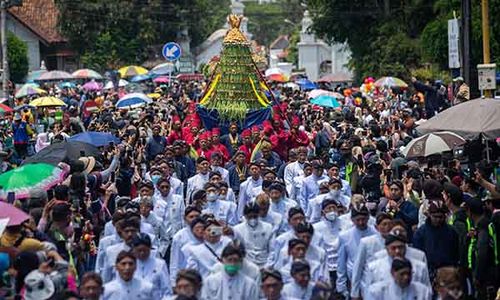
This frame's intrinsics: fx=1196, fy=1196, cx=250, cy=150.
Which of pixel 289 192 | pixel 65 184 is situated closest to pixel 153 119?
pixel 289 192

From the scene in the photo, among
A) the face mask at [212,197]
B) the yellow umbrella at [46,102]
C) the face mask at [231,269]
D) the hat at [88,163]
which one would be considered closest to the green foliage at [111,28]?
the yellow umbrella at [46,102]

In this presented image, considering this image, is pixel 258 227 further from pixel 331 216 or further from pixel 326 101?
pixel 326 101

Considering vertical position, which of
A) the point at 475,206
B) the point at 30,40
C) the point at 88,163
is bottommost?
the point at 475,206

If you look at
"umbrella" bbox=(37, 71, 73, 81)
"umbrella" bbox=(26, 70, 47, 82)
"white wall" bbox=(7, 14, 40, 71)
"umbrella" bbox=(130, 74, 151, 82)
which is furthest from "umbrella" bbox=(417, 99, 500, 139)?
"white wall" bbox=(7, 14, 40, 71)

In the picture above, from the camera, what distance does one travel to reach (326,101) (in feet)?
102

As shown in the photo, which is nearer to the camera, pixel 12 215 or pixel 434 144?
pixel 12 215

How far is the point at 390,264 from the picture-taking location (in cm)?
1071

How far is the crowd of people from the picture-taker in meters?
10.4

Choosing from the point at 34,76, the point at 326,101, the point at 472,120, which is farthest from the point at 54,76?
the point at 472,120

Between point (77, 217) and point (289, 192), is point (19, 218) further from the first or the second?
point (289, 192)

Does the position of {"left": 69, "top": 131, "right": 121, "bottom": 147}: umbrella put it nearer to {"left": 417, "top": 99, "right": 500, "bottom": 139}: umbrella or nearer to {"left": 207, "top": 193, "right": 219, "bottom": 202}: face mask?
{"left": 207, "top": 193, "right": 219, "bottom": 202}: face mask

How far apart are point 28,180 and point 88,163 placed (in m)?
2.99

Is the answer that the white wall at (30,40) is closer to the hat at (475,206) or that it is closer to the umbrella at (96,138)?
the umbrella at (96,138)

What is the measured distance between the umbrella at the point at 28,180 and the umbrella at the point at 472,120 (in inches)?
223
